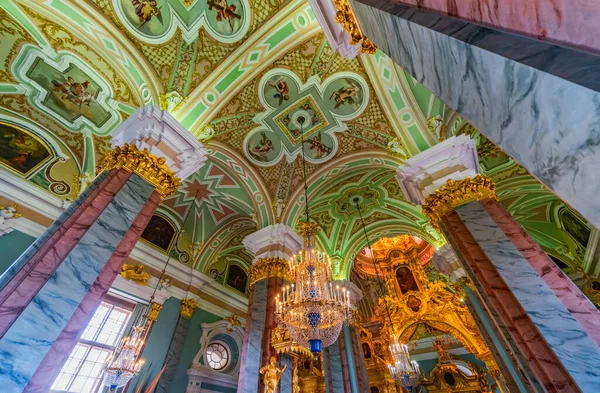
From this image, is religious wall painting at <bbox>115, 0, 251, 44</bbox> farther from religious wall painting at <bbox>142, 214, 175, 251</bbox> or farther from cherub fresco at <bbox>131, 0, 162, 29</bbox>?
religious wall painting at <bbox>142, 214, 175, 251</bbox>

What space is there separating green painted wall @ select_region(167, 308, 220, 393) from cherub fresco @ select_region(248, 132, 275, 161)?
5864 mm

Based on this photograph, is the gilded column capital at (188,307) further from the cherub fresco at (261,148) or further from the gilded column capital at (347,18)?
the gilded column capital at (347,18)

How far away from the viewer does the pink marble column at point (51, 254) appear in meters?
2.70

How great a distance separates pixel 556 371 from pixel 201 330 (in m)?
9.02

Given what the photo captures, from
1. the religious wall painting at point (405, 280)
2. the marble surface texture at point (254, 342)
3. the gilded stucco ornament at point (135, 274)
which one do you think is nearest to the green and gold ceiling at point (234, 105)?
the gilded stucco ornament at point (135, 274)

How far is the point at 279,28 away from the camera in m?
5.62

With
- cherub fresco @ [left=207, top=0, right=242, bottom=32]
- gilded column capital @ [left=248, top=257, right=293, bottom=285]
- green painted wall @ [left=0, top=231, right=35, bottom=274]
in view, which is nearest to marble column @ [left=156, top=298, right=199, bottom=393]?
gilded column capital @ [left=248, top=257, right=293, bottom=285]

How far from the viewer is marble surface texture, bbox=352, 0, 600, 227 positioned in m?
0.81

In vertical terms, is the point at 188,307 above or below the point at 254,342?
above

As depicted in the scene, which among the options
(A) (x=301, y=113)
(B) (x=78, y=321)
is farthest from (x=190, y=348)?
(A) (x=301, y=113)

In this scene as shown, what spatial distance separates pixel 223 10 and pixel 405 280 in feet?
40.4

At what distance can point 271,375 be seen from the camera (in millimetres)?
4949

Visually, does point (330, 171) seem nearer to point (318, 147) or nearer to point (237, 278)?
point (318, 147)

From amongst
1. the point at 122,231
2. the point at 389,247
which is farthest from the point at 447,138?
the point at 389,247
